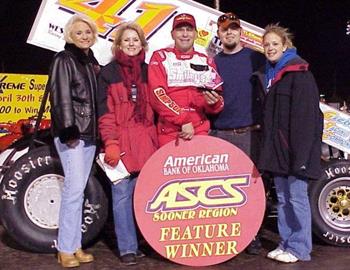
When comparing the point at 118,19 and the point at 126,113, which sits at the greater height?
the point at 118,19

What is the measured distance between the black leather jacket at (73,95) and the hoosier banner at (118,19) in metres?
0.58

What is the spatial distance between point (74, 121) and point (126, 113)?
411 millimetres

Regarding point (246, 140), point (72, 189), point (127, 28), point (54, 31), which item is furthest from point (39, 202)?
point (246, 140)

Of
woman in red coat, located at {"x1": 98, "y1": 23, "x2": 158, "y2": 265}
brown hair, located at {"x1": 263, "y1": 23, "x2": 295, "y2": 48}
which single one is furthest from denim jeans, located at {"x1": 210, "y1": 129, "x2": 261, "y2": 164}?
brown hair, located at {"x1": 263, "y1": 23, "x2": 295, "y2": 48}

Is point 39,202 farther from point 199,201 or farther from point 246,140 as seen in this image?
point 246,140

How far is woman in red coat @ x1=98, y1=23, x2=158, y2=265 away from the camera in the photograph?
4.54m

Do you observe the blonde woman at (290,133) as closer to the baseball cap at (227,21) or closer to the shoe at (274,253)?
the shoe at (274,253)

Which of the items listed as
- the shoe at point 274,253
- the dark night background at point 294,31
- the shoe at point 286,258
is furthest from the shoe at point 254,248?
the dark night background at point 294,31

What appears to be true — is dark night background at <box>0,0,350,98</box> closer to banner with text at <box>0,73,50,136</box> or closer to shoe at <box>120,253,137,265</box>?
banner with text at <box>0,73,50,136</box>

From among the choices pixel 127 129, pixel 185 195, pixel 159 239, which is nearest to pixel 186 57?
pixel 127 129

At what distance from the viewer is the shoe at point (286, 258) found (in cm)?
462

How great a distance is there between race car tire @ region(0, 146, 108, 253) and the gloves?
1.62ft

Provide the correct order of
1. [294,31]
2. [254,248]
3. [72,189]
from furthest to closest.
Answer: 1. [294,31]
2. [254,248]
3. [72,189]

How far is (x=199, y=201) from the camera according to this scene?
15.2 ft
